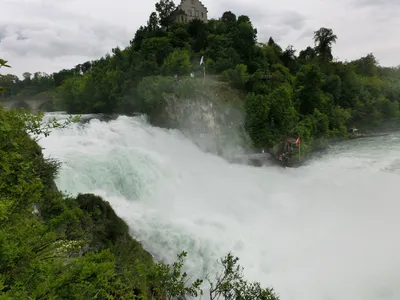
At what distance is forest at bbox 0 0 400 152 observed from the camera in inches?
1159

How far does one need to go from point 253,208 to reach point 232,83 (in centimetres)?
1799

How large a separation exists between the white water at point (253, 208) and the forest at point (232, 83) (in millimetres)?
6535

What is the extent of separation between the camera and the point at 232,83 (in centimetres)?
3262

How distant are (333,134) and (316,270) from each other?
90.3 ft

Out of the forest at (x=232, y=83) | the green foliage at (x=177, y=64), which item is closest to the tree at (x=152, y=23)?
the forest at (x=232, y=83)

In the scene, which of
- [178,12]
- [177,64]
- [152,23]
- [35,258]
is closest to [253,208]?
[35,258]

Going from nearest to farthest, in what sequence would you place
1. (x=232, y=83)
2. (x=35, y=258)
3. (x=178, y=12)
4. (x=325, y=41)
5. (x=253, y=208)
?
(x=35, y=258) < (x=253, y=208) < (x=232, y=83) < (x=178, y=12) < (x=325, y=41)

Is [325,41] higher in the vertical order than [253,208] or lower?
higher

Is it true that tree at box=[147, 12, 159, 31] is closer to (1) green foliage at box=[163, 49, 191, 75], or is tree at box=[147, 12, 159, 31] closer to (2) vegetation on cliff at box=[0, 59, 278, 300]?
(1) green foliage at box=[163, 49, 191, 75]

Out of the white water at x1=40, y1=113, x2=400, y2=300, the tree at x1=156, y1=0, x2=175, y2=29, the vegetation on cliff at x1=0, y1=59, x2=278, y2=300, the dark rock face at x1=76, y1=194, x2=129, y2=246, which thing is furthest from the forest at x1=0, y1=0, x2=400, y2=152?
the vegetation on cliff at x1=0, y1=59, x2=278, y2=300

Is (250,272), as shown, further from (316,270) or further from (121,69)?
(121,69)

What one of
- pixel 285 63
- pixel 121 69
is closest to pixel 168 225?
pixel 121 69

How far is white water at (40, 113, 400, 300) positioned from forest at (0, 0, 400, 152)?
653 centimetres

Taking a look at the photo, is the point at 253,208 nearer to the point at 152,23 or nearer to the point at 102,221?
the point at 102,221
